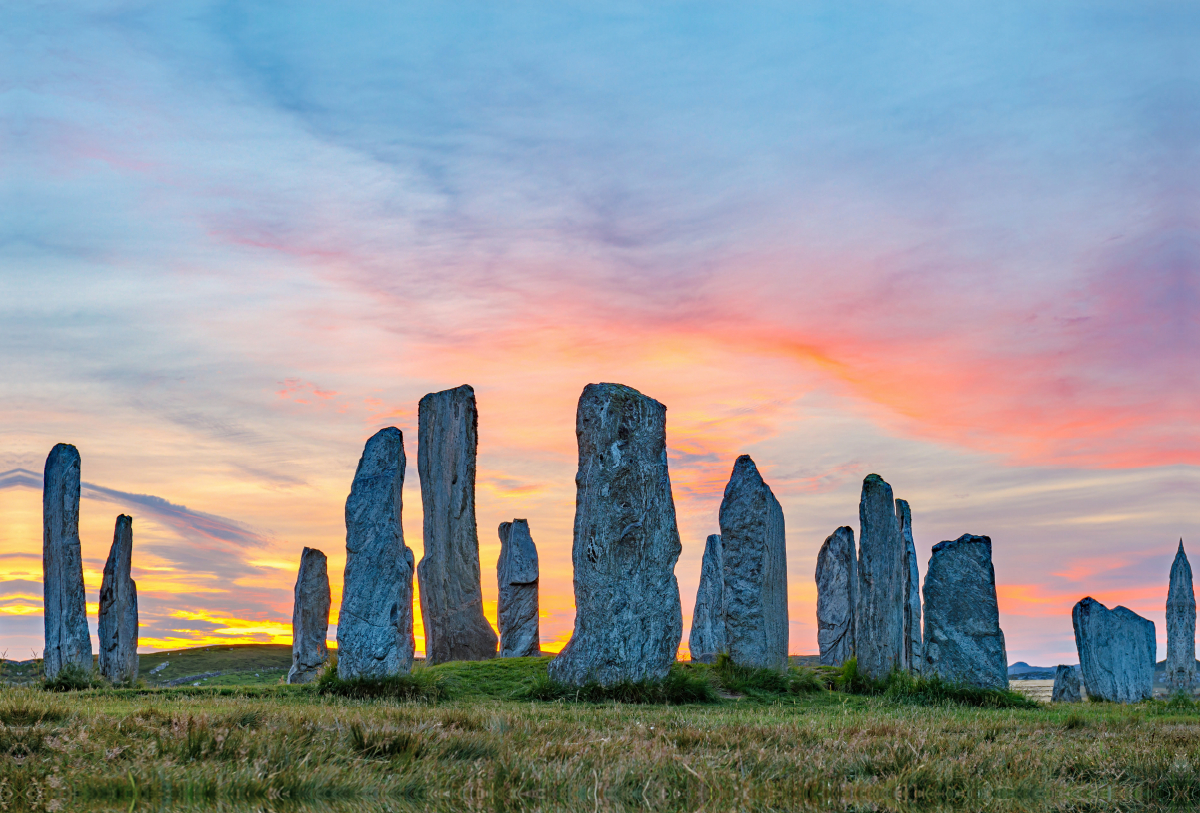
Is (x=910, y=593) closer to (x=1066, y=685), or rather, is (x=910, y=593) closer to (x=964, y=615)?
(x=1066, y=685)

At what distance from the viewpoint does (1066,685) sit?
2111cm

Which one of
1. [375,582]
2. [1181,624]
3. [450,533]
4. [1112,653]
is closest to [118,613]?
[450,533]

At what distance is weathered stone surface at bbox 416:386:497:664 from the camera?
2134 centimetres

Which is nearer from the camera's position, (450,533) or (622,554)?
(622,554)

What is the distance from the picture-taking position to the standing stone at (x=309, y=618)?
Result: 76.9 feet

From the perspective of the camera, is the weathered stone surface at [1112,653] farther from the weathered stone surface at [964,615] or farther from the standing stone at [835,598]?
the standing stone at [835,598]

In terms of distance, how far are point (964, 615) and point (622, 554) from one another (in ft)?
17.4

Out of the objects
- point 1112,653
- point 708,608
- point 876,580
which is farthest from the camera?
point 708,608

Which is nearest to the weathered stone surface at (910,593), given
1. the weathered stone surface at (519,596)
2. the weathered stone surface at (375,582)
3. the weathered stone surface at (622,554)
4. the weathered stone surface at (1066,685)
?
the weathered stone surface at (1066,685)

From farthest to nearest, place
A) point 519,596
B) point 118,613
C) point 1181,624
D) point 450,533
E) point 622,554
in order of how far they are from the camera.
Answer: point 1181,624
point 519,596
point 450,533
point 118,613
point 622,554

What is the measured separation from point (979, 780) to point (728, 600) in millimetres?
11258

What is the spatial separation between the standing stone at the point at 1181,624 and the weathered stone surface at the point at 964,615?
60.4 ft

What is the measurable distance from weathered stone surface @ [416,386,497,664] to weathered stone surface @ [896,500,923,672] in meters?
8.79

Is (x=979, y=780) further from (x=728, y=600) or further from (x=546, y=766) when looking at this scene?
(x=728, y=600)
